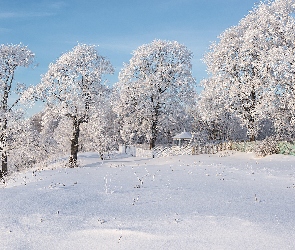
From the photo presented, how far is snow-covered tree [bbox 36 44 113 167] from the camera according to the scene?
2853cm

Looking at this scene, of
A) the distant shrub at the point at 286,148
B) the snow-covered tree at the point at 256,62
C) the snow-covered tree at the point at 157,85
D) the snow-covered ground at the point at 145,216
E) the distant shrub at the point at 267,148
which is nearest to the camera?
the snow-covered ground at the point at 145,216

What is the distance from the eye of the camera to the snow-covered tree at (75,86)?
28.5 meters

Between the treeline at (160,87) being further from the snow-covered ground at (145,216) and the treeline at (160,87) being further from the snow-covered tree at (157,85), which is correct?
the snow-covered ground at (145,216)

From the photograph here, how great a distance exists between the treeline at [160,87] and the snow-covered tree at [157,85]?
0.12 m

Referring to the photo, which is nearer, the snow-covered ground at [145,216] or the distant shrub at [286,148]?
the snow-covered ground at [145,216]

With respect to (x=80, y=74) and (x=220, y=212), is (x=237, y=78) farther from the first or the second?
(x=220, y=212)

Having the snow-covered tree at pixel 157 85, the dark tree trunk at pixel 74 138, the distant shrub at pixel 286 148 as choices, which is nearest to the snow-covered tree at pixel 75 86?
the dark tree trunk at pixel 74 138

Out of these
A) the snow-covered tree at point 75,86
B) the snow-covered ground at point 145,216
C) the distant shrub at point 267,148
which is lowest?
the snow-covered ground at point 145,216

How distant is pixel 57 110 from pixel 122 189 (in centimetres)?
2064

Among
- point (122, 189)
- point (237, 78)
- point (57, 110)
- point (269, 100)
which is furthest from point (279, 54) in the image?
point (122, 189)

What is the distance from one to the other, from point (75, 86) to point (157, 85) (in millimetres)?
12283

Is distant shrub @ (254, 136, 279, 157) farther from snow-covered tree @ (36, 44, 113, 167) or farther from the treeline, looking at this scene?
snow-covered tree @ (36, 44, 113, 167)

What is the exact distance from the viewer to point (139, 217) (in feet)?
22.6

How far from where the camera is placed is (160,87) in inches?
1508
